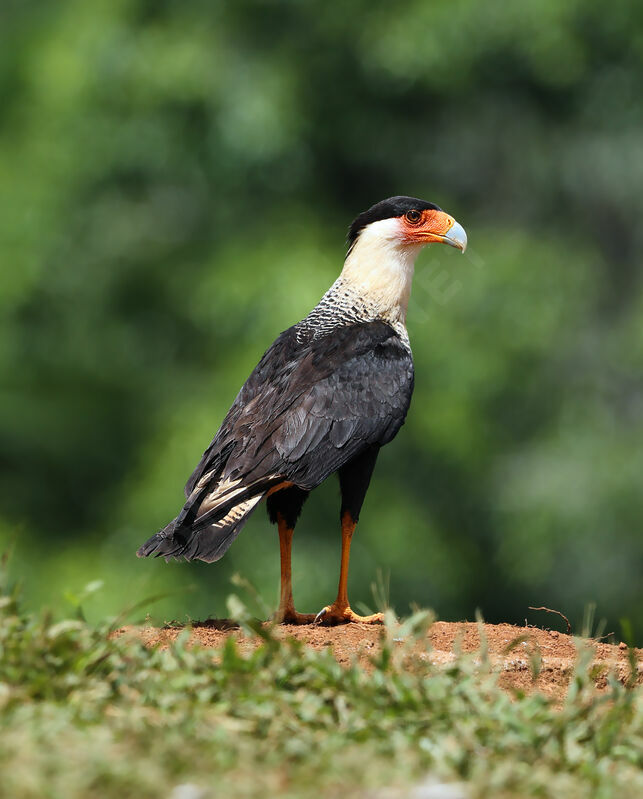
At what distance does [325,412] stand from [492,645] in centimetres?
121

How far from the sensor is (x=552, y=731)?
2855 mm

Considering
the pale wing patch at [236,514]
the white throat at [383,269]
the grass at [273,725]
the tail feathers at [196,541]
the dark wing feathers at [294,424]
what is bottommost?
the grass at [273,725]

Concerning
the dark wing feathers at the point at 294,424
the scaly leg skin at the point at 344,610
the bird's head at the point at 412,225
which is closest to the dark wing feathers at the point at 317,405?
the dark wing feathers at the point at 294,424

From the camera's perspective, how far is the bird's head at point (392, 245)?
600 centimetres

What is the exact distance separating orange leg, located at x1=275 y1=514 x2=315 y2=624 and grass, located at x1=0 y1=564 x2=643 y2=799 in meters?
1.88

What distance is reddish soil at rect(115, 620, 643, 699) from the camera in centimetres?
397

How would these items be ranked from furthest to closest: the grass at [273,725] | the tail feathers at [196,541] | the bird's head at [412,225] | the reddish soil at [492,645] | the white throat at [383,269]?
1. the bird's head at [412,225]
2. the white throat at [383,269]
3. the tail feathers at [196,541]
4. the reddish soil at [492,645]
5. the grass at [273,725]

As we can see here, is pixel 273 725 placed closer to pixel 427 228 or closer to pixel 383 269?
pixel 383 269

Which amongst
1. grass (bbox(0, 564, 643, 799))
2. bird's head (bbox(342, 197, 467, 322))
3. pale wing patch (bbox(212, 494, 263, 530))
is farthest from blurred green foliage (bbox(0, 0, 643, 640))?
grass (bbox(0, 564, 643, 799))

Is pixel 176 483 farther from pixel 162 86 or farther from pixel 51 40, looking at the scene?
pixel 51 40

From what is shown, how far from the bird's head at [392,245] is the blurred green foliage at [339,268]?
499cm

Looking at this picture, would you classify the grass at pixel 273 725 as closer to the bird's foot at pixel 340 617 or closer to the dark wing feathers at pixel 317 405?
the dark wing feathers at pixel 317 405

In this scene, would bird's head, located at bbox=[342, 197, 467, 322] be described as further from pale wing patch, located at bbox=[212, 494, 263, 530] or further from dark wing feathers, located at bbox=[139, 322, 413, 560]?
pale wing patch, located at bbox=[212, 494, 263, 530]

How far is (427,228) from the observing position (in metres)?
6.18
